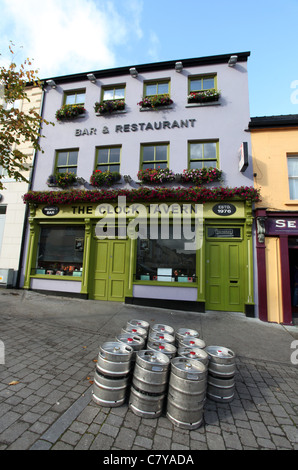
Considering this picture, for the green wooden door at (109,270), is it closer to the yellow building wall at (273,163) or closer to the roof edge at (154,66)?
the yellow building wall at (273,163)

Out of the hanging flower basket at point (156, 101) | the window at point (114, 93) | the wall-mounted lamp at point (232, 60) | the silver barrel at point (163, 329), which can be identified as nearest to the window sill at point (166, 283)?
the silver barrel at point (163, 329)

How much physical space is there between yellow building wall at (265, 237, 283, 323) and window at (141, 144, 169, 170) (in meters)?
5.03

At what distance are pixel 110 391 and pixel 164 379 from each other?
2.41 feet

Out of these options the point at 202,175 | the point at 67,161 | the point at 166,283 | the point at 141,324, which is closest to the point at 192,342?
the point at 141,324

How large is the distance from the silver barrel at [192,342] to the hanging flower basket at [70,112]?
412 inches

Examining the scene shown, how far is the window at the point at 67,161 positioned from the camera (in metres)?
9.96

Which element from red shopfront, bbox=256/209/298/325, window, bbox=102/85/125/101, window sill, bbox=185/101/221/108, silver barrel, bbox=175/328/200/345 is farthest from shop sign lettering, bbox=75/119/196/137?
silver barrel, bbox=175/328/200/345

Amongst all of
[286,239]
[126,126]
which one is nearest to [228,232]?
[286,239]

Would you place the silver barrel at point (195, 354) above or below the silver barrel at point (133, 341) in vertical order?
below

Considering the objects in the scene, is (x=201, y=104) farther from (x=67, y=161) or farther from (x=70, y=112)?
(x=67, y=161)

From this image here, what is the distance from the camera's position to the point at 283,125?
328 inches

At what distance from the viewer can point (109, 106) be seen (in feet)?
31.9

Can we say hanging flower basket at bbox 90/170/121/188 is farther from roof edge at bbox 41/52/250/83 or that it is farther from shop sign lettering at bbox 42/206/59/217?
roof edge at bbox 41/52/250/83
